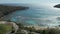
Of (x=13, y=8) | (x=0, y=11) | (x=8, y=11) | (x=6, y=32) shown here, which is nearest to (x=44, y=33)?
(x=6, y=32)

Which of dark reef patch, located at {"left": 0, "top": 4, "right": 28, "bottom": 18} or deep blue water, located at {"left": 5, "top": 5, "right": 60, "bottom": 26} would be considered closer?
deep blue water, located at {"left": 5, "top": 5, "right": 60, "bottom": 26}

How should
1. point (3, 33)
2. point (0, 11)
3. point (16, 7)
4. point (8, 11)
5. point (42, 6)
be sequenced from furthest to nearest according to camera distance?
point (16, 7)
point (42, 6)
point (8, 11)
point (0, 11)
point (3, 33)

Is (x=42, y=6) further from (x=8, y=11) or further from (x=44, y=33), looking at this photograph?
(x=44, y=33)

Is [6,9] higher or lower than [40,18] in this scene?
higher

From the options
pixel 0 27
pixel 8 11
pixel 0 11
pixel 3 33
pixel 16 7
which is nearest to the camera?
pixel 3 33

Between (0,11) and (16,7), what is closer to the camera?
(0,11)

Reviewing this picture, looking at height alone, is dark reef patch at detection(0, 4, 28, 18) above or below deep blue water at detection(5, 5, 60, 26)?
above

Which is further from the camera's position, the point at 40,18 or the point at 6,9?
the point at 6,9

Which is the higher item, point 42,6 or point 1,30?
point 42,6

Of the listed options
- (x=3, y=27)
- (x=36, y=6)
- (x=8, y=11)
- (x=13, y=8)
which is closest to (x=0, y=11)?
(x=8, y=11)

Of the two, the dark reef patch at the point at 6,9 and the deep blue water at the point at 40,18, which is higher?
the dark reef patch at the point at 6,9

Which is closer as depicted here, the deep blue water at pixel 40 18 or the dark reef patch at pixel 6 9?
the deep blue water at pixel 40 18
